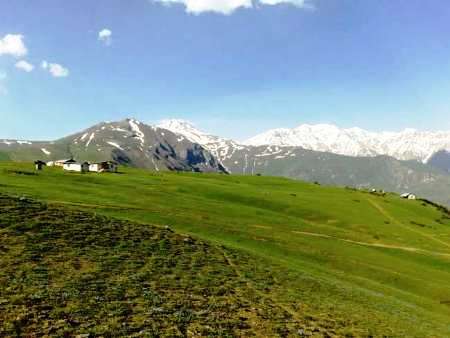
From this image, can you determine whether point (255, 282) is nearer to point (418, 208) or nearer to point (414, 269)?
point (414, 269)

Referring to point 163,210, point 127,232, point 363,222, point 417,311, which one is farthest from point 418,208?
point 127,232

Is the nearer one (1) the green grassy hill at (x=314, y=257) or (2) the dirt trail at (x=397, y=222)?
(1) the green grassy hill at (x=314, y=257)

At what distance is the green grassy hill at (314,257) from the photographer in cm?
3288

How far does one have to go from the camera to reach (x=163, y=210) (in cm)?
7681

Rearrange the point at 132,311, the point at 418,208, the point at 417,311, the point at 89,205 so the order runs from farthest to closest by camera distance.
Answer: the point at 418,208 → the point at 89,205 → the point at 417,311 → the point at 132,311

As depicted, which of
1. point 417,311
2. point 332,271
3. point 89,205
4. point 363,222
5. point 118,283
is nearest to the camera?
point 118,283

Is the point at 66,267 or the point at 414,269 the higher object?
the point at 66,267

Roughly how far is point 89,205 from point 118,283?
3970 centimetres

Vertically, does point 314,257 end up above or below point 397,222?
above

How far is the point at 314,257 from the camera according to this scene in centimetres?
6309

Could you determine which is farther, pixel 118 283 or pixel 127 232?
pixel 127 232

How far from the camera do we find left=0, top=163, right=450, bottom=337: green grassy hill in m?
32.9

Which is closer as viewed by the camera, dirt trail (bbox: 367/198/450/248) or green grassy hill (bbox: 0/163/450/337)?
green grassy hill (bbox: 0/163/450/337)

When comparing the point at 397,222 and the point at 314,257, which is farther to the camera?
the point at 397,222
